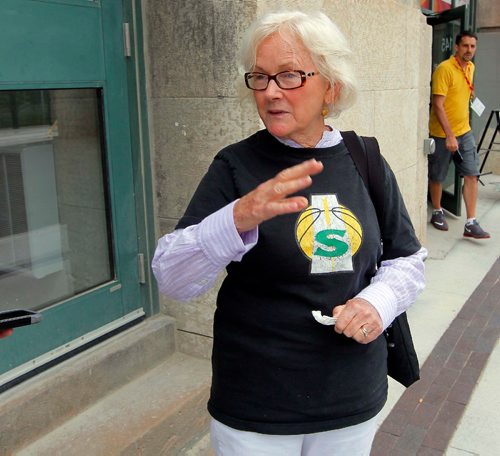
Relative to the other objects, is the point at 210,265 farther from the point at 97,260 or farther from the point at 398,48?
the point at 398,48

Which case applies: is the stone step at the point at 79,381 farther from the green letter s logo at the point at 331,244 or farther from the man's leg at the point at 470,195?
the man's leg at the point at 470,195

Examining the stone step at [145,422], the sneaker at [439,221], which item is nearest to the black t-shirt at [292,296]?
the stone step at [145,422]

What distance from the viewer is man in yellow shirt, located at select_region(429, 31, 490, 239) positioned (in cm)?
671

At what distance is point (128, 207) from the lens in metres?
3.36

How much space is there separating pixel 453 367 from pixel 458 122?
141 inches

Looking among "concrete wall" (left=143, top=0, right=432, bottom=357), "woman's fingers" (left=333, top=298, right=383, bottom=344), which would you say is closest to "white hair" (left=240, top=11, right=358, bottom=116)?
"woman's fingers" (left=333, top=298, right=383, bottom=344)

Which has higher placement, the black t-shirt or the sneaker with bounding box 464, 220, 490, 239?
the black t-shirt

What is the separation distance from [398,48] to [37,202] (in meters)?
3.10

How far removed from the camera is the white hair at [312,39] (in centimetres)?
174

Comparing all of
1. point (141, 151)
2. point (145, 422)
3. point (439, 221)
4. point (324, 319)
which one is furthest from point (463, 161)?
point (324, 319)

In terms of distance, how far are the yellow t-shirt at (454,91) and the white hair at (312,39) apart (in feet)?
17.3

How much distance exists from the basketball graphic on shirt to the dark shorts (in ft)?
17.8

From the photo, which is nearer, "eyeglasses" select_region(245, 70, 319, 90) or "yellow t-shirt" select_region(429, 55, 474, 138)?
"eyeglasses" select_region(245, 70, 319, 90)

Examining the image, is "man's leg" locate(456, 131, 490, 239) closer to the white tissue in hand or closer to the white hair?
the white hair
